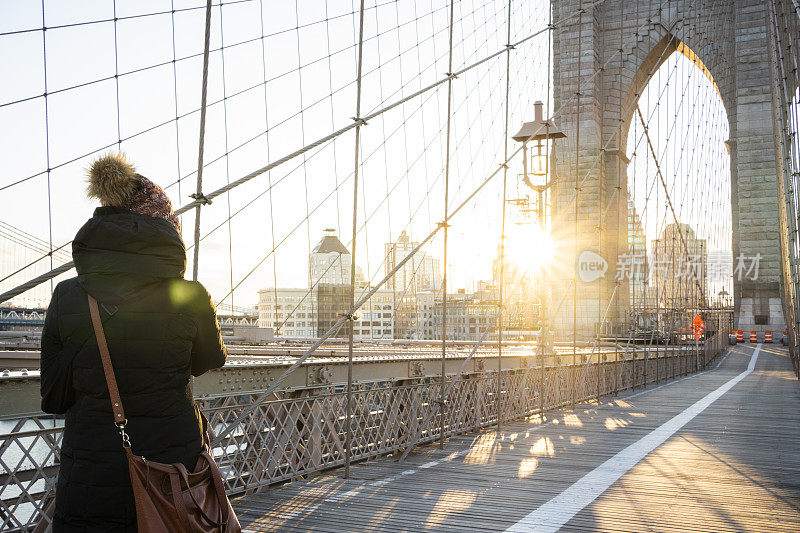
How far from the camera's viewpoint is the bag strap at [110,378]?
2.18m

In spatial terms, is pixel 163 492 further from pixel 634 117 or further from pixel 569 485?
pixel 634 117

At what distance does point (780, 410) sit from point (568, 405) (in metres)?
2.95

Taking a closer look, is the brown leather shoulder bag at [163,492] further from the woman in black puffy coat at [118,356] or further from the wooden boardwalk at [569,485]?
the wooden boardwalk at [569,485]

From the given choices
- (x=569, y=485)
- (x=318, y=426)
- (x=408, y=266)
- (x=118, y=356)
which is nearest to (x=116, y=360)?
(x=118, y=356)

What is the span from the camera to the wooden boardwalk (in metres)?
4.44

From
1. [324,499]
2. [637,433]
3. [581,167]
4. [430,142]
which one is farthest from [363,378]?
[581,167]

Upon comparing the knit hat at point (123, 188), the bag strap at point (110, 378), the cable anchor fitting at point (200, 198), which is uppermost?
the cable anchor fitting at point (200, 198)

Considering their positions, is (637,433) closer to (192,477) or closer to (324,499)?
(324,499)

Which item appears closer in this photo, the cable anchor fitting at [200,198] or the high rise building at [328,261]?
the cable anchor fitting at [200,198]

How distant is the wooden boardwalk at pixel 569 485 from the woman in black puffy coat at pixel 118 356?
6.99 feet

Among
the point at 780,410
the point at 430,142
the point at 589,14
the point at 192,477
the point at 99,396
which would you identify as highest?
the point at 589,14

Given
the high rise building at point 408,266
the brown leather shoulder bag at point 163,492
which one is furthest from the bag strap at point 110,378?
the high rise building at point 408,266

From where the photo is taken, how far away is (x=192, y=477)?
7.54 feet

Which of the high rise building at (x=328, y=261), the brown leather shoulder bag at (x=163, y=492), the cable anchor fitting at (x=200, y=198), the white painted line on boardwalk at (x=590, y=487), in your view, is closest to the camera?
the brown leather shoulder bag at (x=163, y=492)
